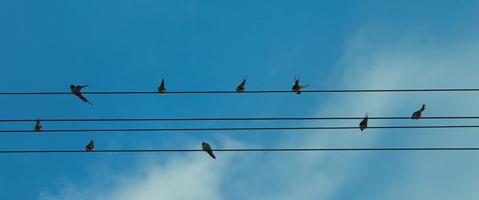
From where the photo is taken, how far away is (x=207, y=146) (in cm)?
2156

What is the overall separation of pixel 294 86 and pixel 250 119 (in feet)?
10.3

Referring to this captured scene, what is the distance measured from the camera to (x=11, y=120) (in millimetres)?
17594

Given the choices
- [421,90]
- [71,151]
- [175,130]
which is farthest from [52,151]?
[421,90]

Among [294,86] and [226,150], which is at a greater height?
[294,86]

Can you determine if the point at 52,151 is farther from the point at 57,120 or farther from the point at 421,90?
the point at 421,90

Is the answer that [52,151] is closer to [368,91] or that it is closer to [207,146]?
[207,146]

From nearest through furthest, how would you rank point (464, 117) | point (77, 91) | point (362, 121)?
point (464, 117), point (362, 121), point (77, 91)

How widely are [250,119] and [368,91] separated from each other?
243 cm

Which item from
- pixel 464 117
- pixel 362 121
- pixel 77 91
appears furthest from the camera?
pixel 77 91

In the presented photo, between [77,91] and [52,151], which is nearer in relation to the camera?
[52,151]

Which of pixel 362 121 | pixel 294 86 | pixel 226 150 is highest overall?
pixel 294 86

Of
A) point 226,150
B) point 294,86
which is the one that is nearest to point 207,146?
point 294,86

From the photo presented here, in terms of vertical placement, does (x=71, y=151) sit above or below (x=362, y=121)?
below

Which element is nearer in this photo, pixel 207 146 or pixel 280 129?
pixel 280 129
